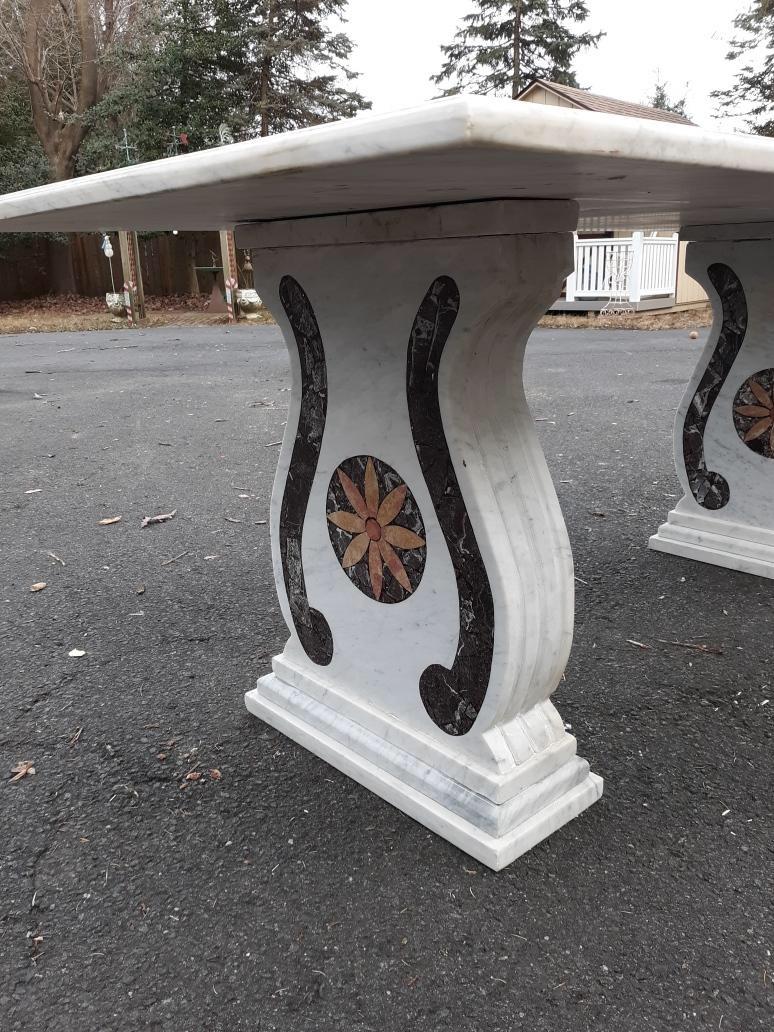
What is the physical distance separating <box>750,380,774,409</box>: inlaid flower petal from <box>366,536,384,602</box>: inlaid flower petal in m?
1.77

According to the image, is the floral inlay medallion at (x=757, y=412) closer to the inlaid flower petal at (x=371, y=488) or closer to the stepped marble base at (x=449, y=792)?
the stepped marble base at (x=449, y=792)

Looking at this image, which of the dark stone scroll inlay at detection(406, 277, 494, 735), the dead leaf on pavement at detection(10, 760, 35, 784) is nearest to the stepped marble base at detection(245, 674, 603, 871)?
the dark stone scroll inlay at detection(406, 277, 494, 735)

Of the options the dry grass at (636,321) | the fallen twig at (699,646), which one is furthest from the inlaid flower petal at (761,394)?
the dry grass at (636,321)

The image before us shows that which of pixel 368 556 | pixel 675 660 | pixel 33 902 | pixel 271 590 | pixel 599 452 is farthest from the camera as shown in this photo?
pixel 599 452

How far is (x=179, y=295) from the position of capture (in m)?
18.8

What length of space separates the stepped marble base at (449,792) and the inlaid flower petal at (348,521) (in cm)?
46

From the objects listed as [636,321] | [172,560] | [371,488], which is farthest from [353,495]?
[636,321]

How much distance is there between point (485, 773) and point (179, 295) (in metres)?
19.0

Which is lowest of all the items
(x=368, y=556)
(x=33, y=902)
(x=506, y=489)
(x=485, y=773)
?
(x=33, y=902)

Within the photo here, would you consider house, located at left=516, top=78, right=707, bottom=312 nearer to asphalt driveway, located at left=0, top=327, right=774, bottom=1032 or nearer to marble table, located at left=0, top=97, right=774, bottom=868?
asphalt driveway, located at left=0, top=327, right=774, bottom=1032

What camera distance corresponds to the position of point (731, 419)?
110 inches

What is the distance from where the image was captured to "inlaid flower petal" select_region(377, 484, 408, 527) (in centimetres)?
156

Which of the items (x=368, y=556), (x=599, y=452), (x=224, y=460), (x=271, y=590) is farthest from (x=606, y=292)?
(x=368, y=556)

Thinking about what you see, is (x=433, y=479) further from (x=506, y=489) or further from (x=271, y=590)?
(x=271, y=590)
